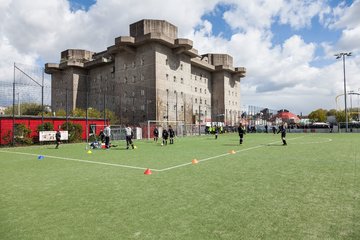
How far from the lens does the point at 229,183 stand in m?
8.00

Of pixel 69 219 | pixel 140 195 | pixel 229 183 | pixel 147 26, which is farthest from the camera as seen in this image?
pixel 147 26

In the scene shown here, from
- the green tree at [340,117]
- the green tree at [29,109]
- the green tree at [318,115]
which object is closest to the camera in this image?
the green tree at [29,109]

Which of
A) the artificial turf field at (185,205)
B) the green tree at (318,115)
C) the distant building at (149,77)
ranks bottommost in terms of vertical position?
the artificial turf field at (185,205)

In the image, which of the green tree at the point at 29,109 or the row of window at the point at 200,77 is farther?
the row of window at the point at 200,77

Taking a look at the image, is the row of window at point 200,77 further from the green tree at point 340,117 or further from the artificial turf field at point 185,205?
the artificial turf field at point 185,205

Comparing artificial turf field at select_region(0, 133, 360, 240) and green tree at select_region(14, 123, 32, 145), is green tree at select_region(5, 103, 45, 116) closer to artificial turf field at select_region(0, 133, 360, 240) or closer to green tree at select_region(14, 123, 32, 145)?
green tree at select_region(14, 123, 32, 145)

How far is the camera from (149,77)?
65688mm

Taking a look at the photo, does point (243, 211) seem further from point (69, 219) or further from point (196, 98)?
point (196, 98)

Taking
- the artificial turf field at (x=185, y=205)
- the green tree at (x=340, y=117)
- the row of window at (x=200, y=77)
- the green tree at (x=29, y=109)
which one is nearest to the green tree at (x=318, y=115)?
the green tree at (x=340, y=117)

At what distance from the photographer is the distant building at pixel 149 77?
213ft

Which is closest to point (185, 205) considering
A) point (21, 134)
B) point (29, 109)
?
point (21, 134)

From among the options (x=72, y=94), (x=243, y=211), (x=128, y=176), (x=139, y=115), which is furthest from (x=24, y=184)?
(x=72, y=94)

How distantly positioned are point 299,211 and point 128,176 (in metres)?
5.92

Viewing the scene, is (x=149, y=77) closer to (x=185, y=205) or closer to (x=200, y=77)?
(x=200, y=77)
